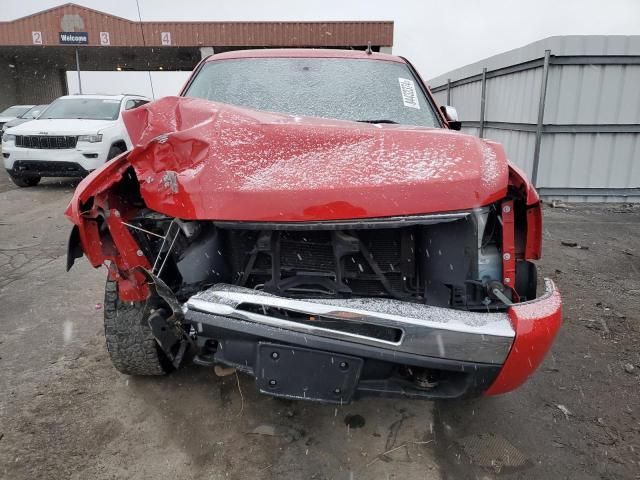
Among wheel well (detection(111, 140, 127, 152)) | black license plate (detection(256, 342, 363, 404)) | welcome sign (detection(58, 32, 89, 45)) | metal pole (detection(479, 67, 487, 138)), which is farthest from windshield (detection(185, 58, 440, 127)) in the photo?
welcome sign (detection(58, 32, 89, 45))

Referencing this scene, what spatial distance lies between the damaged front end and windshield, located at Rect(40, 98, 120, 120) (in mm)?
7273

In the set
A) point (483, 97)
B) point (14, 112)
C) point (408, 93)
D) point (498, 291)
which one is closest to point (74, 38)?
point (14, 112)

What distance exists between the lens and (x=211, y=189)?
175 centimetres

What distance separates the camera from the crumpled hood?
1.71 metres

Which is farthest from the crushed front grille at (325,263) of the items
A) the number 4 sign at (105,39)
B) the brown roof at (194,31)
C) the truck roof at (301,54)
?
the number 4 sign at (105,39)

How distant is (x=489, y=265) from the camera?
2002 mm

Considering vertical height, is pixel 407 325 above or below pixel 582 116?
below

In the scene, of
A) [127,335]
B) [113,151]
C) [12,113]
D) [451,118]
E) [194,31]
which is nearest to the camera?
[127,335]

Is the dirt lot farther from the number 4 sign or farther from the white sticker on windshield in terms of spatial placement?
the number 4 sign

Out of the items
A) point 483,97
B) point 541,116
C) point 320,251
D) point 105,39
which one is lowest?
point 320,251

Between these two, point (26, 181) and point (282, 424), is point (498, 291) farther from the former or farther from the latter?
point (26, 181)

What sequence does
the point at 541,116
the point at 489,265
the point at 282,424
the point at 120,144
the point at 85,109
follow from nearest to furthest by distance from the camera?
the point at 489,265
the point at 282,424
the point at 541,116
the point at 120,144
the point at 85,109

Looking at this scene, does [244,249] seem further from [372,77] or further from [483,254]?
[372,77]

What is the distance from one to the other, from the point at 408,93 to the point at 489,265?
1.58m
